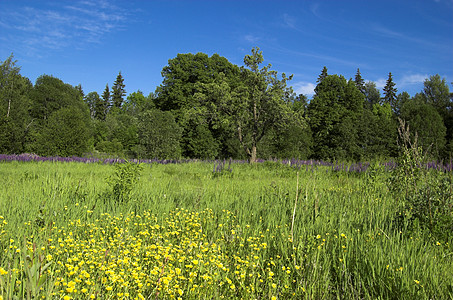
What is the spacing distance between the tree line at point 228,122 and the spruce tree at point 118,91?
37.5 m

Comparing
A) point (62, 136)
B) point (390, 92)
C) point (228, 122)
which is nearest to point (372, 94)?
point (390, 92)

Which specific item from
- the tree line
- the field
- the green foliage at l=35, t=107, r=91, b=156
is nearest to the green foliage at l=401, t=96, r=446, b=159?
the tree line

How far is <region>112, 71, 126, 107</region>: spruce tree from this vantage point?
262 ft

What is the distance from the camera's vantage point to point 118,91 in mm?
81438

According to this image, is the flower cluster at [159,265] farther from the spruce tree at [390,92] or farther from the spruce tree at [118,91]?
the spruce tree at [118,91]

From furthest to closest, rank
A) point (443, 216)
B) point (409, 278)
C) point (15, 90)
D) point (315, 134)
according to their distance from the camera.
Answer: point (315, 134) → point (15, 90) → point (443, 216) → point (409, 278)

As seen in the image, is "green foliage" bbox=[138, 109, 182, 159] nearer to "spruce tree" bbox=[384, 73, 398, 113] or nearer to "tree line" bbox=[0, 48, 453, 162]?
"tree line" bbox=[0, 48, 453, 162]

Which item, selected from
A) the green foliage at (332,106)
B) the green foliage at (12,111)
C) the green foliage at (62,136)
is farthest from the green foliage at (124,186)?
the green foliage at (332,106)

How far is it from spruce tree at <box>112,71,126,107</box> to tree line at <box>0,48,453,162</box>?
123 ft

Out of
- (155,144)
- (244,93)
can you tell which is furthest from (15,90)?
(244,93)

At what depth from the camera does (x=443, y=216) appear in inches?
132

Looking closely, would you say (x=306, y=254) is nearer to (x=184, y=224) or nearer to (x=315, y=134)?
(x=184, y=224)

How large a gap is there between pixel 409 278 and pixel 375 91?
62002 mm

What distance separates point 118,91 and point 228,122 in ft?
243
